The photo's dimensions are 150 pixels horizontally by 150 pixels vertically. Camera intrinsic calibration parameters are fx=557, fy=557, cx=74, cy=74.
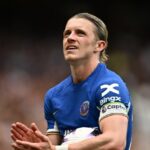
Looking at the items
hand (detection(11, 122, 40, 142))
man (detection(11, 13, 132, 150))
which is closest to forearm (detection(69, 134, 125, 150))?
man (detection(11, 13, 132, 150))

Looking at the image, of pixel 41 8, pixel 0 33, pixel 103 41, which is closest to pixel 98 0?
pixel 41 8

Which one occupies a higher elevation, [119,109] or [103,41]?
[103,41]

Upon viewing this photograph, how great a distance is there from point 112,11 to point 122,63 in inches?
19.4

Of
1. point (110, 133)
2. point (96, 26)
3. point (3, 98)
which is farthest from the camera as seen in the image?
point (3, 98)

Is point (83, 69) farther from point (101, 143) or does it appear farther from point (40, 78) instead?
point (40, 78)

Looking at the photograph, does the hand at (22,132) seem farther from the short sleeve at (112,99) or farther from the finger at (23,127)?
the short sleeve at (112,99)

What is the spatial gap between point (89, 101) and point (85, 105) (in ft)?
0.08

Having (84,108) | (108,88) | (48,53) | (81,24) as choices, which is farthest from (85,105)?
(48,53)

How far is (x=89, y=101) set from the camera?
7.89ft

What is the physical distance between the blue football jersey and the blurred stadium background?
6.34 ft

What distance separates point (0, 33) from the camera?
15.6 feet

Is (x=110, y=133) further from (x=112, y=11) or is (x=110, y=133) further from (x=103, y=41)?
(x=112, y=11)

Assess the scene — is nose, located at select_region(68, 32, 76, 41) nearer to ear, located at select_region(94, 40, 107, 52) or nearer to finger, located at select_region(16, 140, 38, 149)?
ear, located at select_region(94, 40, 107, 52)

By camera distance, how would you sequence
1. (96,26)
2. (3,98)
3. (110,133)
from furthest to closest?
(3,98)
(96,26)
(110,133)
